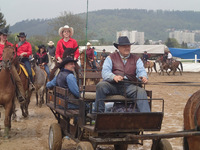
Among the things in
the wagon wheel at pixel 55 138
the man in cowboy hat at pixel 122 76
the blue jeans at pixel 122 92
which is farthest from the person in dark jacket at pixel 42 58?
the blue jeans at pixel 122 92

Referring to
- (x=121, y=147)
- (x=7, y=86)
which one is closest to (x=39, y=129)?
(x=7, y=86)

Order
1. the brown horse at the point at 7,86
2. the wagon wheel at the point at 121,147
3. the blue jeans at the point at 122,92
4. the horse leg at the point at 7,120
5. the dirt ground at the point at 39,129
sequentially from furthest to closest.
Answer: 1. the brown horse at the point at 7,86
2. the horse leg at the point at 7,120
3. the dirt ground at the point at 39,129
4. the wagon wheel at the point at 121,147
5. the blue jeans at the point at 122,92

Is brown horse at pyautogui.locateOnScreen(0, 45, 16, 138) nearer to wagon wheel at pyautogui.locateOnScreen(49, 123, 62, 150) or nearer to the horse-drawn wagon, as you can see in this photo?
wagon wheel at pyautogui.locateOnScreen(49, 123, 62, 150)

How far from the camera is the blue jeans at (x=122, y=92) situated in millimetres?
5688

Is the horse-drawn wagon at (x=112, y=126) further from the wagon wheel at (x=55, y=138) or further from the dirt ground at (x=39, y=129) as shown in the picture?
the dirt ground at (x=39, y=129)

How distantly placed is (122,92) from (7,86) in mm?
3472

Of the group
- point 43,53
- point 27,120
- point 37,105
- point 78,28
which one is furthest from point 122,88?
point 78,28

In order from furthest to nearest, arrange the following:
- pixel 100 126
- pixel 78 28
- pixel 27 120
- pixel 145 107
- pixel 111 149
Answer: pixel 78 28, pixel 27 120, pixel 111 149, pixel 145 107, pixel 100 126

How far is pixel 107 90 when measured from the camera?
589cm

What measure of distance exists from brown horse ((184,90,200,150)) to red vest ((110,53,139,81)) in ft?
3.86

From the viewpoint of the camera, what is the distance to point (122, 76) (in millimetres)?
6188

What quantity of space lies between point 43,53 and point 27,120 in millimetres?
6290

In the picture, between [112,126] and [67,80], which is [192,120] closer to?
[112,126]

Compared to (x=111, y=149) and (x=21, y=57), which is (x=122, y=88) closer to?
(x=111, y=149)
